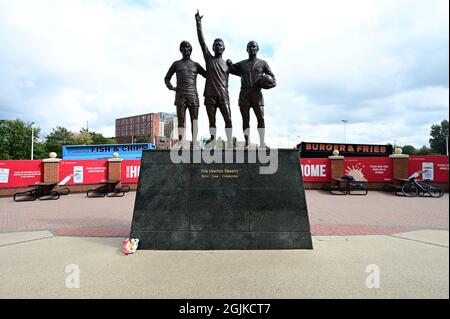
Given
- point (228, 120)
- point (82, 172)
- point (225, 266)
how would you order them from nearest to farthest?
point (225, 266) < point (228, 120) < point (82, 172)

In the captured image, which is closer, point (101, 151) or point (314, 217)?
point (314, 217)

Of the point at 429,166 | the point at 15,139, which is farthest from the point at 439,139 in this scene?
the point at 15,139

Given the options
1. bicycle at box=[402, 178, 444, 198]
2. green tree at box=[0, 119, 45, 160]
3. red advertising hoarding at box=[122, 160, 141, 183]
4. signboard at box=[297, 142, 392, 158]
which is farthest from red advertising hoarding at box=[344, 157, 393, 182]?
green tree at box=[0, 119, 45, 160]

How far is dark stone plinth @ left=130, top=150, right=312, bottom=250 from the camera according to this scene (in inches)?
185

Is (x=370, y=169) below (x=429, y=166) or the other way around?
below

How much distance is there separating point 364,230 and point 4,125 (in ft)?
171

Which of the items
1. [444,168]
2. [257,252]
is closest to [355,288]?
[257,252]

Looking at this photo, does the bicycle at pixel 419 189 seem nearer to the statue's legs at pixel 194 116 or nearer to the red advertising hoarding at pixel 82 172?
the statue's legs at pixel 194 116

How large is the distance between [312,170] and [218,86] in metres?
11.2

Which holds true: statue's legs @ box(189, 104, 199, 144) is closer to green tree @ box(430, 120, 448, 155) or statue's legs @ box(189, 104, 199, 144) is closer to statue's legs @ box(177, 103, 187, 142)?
statue's legs @ box(177, 103, 187, 142)

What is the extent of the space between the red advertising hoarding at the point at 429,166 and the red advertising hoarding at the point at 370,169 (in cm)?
112

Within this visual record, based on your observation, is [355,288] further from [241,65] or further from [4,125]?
[4,125]

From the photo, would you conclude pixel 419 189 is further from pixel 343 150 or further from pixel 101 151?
pixel 101 151

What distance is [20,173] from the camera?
12.9 meters
